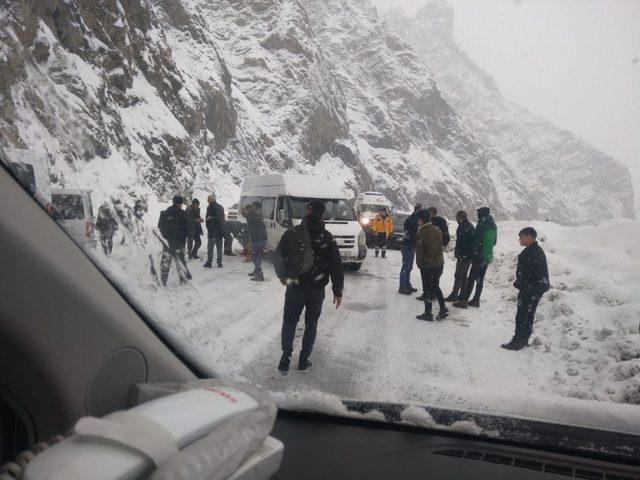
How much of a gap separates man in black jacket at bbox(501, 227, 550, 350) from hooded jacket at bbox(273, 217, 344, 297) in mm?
2120

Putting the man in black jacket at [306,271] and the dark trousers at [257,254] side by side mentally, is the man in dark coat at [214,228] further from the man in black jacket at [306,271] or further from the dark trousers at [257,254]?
the man in black jacket at [306,271]

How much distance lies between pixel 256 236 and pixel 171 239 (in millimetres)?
3452

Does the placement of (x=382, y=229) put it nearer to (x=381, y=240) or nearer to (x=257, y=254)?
(x=381, y=240)

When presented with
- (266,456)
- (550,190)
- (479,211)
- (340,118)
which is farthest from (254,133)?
(266,456)

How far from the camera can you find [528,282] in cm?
430

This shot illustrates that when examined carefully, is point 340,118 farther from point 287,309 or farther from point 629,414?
point 629,414

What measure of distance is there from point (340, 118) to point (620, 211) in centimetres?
453

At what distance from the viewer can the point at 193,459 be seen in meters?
0.93

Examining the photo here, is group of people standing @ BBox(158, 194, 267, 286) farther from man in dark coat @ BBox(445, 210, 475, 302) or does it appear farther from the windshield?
man in dark coat @ BBox(445, 210, 475, 302)

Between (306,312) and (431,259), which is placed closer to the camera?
(306,312)

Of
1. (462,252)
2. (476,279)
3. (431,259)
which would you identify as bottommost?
(476,279)

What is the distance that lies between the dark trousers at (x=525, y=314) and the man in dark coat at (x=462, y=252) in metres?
1.42

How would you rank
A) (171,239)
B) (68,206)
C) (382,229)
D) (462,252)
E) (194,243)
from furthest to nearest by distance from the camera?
(382,229) → (462,252) → (194,243) → (171,239) → (68,206)

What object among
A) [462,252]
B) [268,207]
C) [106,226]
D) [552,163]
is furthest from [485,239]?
[106,226]
